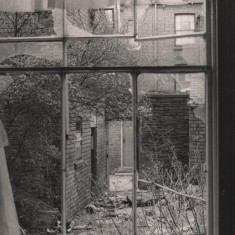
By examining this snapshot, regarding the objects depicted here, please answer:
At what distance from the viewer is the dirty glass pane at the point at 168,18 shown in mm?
1562

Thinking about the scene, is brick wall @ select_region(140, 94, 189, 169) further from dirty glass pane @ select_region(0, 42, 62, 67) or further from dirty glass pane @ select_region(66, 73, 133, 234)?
dirty glass pane @ select_region(0, 42, 62, 67)

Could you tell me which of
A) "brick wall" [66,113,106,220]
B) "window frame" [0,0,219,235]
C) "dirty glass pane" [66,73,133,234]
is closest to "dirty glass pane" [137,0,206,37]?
"window frame" [0,0,219,235]

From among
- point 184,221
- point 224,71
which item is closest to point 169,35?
point 224,71

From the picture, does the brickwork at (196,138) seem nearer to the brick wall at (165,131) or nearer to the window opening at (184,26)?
the brick wall at (165,131)

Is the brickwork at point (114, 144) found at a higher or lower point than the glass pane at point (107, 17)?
lower

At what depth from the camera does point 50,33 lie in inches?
70.8

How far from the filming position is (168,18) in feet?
5.49

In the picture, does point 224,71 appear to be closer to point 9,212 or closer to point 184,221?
point 9,212

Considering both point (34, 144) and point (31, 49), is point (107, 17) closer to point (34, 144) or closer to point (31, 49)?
point (31, 49)

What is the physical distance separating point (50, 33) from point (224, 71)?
0.82 meters

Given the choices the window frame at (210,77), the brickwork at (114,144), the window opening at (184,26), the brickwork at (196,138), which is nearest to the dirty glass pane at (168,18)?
the window opening at (184,26)

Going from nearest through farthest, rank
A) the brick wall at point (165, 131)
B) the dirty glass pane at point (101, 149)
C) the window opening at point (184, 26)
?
the window opening at point (184, 26) → the brick wall at point (165, 131) → the dirty glass pane at point (101, 149)

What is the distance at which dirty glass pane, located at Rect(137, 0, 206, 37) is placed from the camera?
1.56 metres

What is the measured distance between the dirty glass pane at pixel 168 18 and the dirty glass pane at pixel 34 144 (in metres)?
2.53
